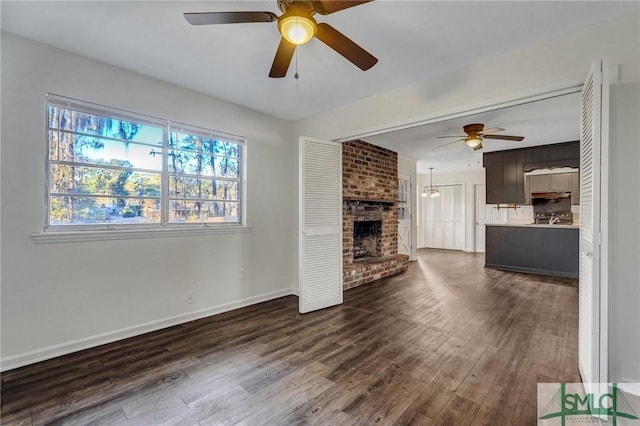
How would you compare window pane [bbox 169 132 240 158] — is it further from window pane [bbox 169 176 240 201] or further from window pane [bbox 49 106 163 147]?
window pane [bbox 169 176 240 201]

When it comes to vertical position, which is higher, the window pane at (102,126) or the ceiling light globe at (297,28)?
the ceiling light globe at (297,28)

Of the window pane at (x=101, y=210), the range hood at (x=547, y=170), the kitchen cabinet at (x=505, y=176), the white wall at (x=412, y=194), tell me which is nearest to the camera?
the window pane at (x=101, y=210)

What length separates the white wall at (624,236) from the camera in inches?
80.2

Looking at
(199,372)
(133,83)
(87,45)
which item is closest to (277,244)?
(199,372)

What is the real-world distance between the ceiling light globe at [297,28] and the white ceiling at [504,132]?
250cm

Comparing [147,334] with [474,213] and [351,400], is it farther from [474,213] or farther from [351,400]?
[474,213]

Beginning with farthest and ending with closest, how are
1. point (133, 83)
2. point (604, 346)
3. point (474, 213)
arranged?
1. point (474, 213)
2. point (133, 83)
3. point (604, 346)

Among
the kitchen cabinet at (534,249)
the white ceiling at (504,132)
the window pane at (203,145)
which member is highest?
the white ceiling at (504,132)

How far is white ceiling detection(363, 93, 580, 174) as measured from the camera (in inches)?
151

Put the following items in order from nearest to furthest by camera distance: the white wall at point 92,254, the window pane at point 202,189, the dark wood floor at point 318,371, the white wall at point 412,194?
1. the dark wood floor at point 318,371
2. the white wall at point 92,254
3. the window pane at point 202,189
4. the white wall at point 412,194

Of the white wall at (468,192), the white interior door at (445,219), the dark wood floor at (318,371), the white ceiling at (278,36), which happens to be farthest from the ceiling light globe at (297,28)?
the white interior door at (445,219)

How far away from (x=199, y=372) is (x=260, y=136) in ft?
9.78

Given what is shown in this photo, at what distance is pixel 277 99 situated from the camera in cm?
370

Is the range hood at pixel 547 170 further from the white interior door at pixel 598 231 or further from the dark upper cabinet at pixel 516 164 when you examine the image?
the white interior door at pixel 598 231
